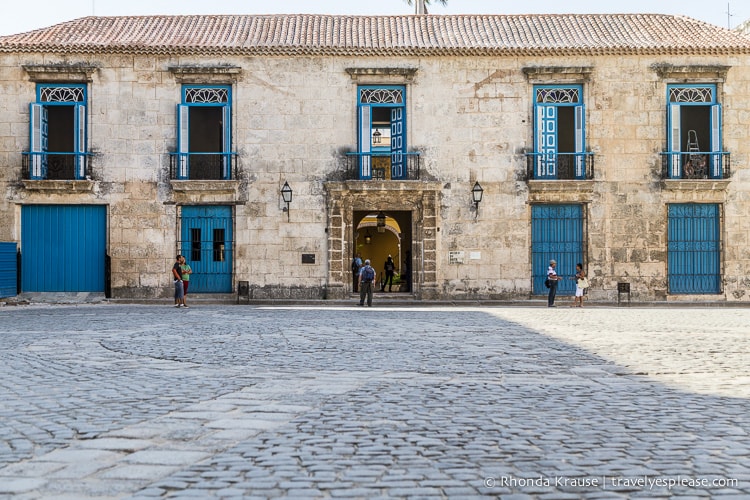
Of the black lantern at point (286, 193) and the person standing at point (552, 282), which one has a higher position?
the black lantern at point (286, 193)

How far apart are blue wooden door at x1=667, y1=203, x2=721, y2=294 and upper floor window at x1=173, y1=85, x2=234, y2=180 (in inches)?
498

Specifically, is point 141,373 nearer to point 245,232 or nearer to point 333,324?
point 333,324

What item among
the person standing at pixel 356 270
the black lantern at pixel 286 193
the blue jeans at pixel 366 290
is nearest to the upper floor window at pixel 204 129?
the black lantern at pixel 286 193

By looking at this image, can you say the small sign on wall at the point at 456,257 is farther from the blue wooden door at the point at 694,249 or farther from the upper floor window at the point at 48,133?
the upper floor window at the point at 48,133

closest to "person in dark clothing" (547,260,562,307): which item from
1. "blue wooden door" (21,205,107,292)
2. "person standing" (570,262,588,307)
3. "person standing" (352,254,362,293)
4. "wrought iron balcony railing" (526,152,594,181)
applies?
"person standing" (570,262,588,307)

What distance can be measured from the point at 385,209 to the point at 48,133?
9747mm

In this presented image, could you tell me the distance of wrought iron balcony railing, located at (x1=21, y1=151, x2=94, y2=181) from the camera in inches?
949

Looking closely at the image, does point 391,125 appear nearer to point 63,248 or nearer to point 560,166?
point 560,166

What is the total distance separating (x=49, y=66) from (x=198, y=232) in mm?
6046

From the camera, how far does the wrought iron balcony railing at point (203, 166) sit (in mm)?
24406

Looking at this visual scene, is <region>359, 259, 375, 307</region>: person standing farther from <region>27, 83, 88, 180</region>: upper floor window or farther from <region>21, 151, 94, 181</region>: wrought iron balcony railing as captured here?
<region>27, 83, 88, 180</region>: upper floor window

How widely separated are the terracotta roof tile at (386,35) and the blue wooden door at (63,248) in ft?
14.7

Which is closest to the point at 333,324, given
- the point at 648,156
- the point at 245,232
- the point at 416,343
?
the point at 416,343

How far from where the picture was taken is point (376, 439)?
18.0 ft
